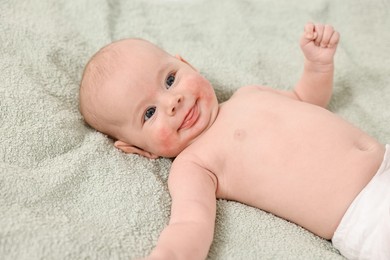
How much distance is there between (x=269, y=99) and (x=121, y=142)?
0.38 metres

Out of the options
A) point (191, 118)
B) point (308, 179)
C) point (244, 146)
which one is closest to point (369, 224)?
point (308, 179)

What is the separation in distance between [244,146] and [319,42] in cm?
35

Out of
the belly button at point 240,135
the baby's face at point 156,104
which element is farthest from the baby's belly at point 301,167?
the baby's face at point 156,104

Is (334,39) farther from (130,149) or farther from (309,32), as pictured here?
(130,149)

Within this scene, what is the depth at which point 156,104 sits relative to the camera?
3.93 feet

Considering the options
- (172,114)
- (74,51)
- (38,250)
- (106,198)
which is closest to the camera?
(38,250)

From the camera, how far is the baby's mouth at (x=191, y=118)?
1.19 metres

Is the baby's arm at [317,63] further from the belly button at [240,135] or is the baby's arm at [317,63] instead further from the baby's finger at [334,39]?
the belly button at [240,135]

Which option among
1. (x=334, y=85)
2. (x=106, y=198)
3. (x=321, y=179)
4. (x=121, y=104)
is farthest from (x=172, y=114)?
(x=334, y=85)

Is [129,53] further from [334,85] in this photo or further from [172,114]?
[334,85]

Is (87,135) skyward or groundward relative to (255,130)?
groundward

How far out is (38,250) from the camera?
2.82 ft

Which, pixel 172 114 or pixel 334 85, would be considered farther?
pixel 334 85

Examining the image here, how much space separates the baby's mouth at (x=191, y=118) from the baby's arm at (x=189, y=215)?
8cm
